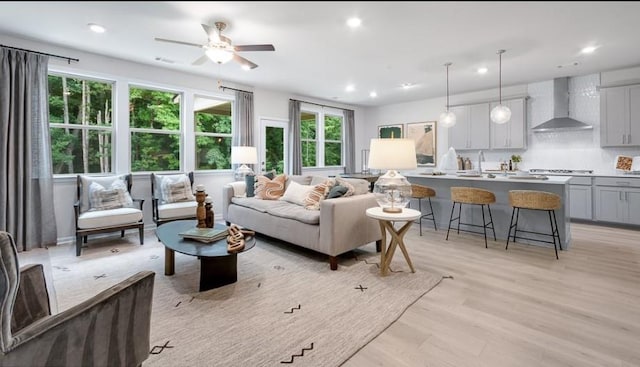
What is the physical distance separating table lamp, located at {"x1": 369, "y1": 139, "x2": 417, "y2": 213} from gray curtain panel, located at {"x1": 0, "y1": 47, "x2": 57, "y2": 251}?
4015 millimetres

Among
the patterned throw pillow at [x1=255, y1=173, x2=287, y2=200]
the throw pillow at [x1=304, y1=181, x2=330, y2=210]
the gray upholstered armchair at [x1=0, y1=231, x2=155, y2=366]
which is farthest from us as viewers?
the patterned throw pillow at [x1=255, y1=173, x2=287, y2=200]

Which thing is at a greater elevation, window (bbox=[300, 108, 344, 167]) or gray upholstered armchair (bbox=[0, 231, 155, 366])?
window (bbox=[300, 108, 344, 167])

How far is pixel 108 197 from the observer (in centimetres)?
391

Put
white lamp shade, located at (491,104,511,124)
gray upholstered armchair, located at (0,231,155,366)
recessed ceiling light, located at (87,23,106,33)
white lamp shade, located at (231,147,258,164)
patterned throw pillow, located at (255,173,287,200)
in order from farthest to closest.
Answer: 1. white lamp shade, located at (231,147,258,164)
2. patterned throw pillow, located at (255,173,287,200)
3. white lamp shade, located at (491,104,511,124)
4. recessed ceiling light, located at (87,23,106,33)
5. gray upholstered armchair, located at (0,231,155,366)

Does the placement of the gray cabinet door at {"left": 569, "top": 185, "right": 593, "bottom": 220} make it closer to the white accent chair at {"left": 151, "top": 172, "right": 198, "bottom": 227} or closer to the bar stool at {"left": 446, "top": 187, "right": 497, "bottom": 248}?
the bar stool at {"left": 446, "top": 187, "right": 497, "bottom": 248}

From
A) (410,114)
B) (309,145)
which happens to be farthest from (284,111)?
(410,114)

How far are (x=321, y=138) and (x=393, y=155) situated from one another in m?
4.94

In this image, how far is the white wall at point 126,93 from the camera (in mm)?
4027

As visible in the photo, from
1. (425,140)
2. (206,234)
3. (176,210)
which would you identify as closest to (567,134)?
(425,140)

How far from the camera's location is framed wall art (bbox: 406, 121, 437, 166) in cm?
716

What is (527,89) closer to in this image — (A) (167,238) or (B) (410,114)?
(B) (410,114)

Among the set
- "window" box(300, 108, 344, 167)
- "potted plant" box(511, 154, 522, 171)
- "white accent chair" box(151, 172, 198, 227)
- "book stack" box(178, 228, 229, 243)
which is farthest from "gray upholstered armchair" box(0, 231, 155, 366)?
"potted plant" box(511, 154, 522, 171)

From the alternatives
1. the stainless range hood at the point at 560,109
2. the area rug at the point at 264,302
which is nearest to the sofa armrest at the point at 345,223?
the area rug at the point at 264,302

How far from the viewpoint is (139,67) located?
4617 mm
